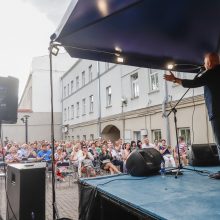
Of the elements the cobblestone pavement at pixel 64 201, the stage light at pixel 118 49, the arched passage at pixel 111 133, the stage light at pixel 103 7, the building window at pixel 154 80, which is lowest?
the cobblestone pavement at pixel 64 201

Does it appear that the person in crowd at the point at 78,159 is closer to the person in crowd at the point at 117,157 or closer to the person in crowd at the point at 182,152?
the person in crowd at the point at 117,157

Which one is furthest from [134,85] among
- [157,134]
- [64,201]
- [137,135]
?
[64,201]

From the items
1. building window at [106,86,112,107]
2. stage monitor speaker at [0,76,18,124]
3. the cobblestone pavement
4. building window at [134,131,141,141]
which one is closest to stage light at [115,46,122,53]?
stage monitor speaker at [0,76,18,124]

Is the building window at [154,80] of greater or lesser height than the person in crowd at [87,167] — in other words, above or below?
above

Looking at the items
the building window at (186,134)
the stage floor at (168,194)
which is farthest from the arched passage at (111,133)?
the stage floor at (168,194)

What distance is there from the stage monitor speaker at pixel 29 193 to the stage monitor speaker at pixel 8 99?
837mm

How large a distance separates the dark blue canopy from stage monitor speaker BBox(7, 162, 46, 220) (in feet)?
6.05

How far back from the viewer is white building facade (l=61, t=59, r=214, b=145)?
12.1m

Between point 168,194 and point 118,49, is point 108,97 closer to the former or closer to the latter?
point 118,49

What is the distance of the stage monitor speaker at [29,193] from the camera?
3.34 metres

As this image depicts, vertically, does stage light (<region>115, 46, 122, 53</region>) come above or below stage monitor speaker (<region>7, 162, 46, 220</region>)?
above

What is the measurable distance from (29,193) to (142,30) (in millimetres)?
2916

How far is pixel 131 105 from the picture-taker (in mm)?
16953

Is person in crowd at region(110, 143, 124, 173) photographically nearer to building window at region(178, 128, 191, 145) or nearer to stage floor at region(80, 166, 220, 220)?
building window at region(178, 128, 191, 145)
